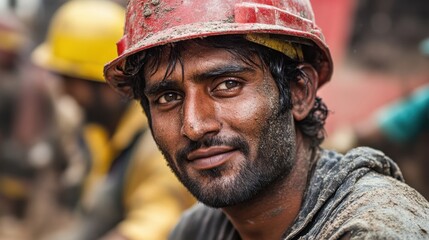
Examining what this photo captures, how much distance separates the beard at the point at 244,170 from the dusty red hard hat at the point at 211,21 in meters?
0.30

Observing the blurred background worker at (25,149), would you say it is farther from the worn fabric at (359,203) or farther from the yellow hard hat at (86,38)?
the worn fabric at (359,203)

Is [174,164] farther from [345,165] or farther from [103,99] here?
[103,99]

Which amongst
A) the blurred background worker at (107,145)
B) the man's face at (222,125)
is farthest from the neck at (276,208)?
the blurred background worker at (107,145)

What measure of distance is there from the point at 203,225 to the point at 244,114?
2.69 feet

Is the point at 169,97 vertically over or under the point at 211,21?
under

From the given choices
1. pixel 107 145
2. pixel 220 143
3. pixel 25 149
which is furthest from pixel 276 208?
pixel 25 149

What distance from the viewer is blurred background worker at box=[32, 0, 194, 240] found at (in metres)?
5.48

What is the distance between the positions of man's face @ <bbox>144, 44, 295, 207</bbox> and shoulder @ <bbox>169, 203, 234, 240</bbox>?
1.67 ft

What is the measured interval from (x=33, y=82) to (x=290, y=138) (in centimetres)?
740

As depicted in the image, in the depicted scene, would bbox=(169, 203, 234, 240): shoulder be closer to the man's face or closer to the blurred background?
the man's face

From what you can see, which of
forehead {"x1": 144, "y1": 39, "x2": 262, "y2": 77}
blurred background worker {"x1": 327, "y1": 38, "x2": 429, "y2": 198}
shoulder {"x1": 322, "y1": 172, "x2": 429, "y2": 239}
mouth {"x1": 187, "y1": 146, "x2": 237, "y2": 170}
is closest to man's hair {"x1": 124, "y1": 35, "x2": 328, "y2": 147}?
forehead {"x1": 144, "y1": 39, "x2": 262, "y2": 77}

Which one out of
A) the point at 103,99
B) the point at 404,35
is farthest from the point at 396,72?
the point at 103,99

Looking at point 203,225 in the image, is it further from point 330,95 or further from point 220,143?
point 330,95

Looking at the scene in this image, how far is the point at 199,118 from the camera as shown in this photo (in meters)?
2.97
